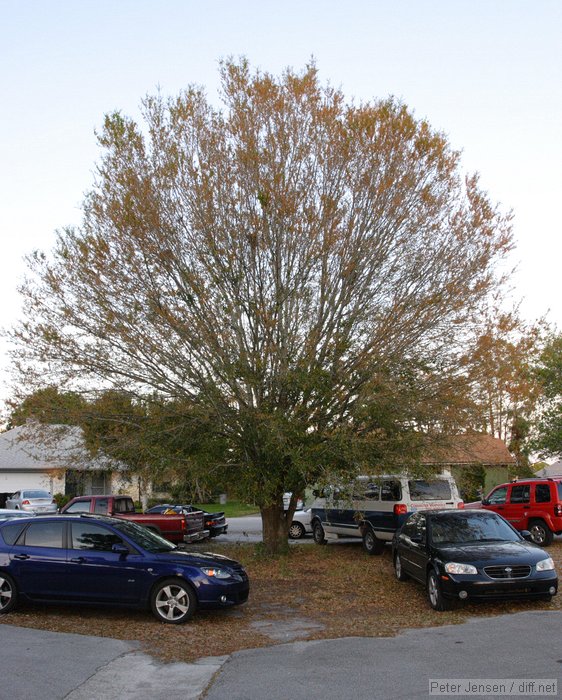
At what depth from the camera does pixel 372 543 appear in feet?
56.6

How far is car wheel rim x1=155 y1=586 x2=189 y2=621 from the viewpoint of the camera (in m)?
9.60

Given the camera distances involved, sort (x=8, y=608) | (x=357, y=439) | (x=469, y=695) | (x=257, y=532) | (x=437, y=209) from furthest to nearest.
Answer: (x=257, y=532), (x=437, y=209), (x=357, y=439), (x=8, y=608), (x=469, y=695)

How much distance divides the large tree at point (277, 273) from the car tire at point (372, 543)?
11.3 ft

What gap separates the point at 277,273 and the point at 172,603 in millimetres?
7384

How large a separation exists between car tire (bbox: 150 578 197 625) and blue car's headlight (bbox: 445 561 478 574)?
3.55m

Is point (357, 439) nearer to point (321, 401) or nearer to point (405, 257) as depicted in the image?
point (321, 401)

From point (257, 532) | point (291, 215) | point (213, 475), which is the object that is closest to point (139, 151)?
point (291, 215)

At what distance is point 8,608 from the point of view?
1011 cm

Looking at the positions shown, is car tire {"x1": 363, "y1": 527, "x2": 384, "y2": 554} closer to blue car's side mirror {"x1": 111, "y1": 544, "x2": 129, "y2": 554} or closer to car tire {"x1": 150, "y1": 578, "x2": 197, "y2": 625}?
car tire {"x1": 150, "y1": 578, "x2": 197, "y2": 625}

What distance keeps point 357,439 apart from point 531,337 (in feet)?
13.2

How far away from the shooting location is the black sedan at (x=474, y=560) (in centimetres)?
976

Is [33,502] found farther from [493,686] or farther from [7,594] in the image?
[493,686]

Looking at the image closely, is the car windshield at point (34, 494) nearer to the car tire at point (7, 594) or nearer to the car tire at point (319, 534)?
the car tire at point (319, 534)

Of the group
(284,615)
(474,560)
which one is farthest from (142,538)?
(474,560)
